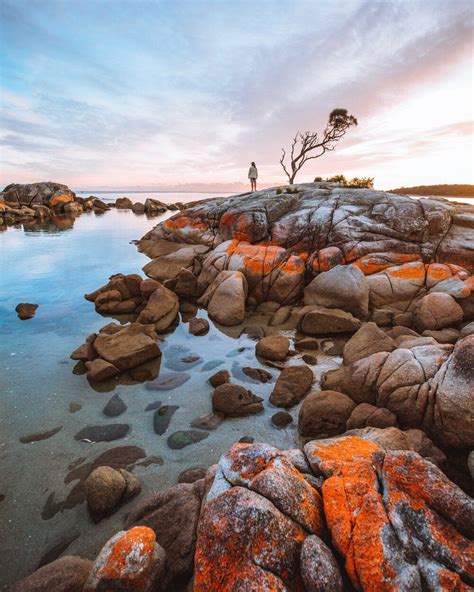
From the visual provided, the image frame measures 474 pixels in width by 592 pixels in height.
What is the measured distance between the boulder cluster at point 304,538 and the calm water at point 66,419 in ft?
5.77

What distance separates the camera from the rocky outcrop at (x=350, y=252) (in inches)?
589

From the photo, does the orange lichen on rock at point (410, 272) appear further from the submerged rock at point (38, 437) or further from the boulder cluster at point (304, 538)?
the submerged rock at point (38, 437)

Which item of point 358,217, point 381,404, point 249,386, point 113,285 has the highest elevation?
point 358,217

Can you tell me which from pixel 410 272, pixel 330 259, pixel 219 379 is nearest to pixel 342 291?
pixel 330 259

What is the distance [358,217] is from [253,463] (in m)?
18.5

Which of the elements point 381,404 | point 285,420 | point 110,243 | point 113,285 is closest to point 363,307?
point 381,404

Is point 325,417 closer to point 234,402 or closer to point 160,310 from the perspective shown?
point 234,402

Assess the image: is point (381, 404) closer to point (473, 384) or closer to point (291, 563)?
point (473, 384)

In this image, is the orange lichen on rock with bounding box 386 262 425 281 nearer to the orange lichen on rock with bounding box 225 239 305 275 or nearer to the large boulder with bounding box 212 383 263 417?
the orange lichen on rock with bounding box 225 239 305 275

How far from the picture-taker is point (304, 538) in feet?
11.9

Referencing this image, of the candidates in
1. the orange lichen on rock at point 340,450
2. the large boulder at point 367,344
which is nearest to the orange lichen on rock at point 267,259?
the large boulder at point 367,344

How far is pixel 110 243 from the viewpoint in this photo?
116ft

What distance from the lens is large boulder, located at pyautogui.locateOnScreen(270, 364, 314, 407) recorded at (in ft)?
29.2

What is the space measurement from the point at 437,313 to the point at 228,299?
918 cm
